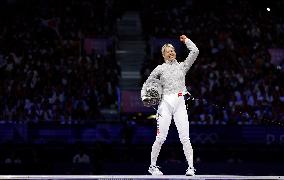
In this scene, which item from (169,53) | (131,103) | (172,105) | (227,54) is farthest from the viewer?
(227,54)

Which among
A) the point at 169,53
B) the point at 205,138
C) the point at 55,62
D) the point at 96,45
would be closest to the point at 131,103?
the point at 205,138

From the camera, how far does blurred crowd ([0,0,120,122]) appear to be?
624 inches

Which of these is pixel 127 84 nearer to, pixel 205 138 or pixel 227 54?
pixel 227 54

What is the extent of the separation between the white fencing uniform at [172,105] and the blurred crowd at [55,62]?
783 cm

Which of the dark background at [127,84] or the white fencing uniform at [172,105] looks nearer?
the white fencing uniform at [172,105]

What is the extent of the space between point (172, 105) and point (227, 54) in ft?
40.2

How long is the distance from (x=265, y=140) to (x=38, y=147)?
259 inches

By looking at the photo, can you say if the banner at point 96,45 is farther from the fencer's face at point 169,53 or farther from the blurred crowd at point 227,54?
the fencer's face at point 169,53

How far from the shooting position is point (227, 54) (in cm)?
1938

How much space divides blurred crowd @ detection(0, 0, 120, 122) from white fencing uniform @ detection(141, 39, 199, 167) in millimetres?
7833

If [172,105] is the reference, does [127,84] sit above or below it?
above

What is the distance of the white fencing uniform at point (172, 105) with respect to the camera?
24.6 feet

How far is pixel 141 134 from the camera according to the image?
14.8m

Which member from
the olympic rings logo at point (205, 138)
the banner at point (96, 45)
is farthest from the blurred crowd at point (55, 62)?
the olympic rings logo at point (205, 138)
